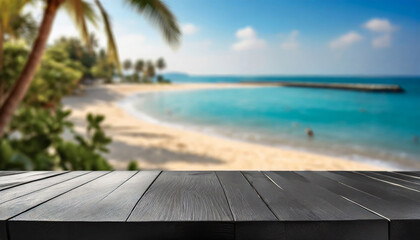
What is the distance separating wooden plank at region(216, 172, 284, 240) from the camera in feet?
1.66

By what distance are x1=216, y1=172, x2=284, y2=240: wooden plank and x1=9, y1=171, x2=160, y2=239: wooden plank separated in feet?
0.58

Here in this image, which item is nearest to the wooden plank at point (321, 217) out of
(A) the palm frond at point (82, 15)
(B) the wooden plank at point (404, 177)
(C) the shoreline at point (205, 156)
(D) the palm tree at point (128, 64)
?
(B) the wooden plank at point (404, 177)

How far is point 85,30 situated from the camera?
14.1 ft

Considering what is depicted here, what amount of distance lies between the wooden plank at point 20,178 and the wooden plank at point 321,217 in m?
0.69

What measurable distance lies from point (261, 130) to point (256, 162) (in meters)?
6.06

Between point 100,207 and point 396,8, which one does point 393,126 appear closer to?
point 100,207

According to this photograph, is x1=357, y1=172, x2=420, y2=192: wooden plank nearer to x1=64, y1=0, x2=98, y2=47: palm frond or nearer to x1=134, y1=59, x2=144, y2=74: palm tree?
x1=64, y1=0, x2=98, y2=47: palm frond

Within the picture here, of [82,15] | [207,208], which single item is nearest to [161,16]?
[82,15]

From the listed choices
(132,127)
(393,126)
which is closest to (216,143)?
(132,127)

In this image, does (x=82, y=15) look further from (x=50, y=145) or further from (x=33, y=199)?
(x=33, y=199)

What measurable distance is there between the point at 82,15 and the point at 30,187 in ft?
12.6

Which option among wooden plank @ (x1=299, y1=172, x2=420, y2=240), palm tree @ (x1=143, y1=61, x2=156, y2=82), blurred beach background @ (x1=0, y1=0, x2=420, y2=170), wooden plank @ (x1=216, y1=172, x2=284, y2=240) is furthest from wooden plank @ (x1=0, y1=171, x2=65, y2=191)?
palm tree @ (x1=143, y1=61, x2=156, y2=82)

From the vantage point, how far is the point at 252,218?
0.52 metres

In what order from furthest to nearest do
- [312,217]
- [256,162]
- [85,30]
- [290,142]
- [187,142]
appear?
[290,142], [187,142], [256,162], [85,30], [312,217]
